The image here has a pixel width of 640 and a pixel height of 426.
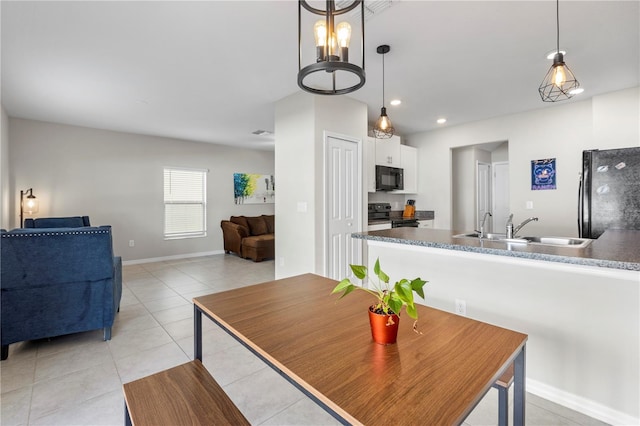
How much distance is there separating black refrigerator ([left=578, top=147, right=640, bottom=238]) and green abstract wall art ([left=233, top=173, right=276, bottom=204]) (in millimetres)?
5721

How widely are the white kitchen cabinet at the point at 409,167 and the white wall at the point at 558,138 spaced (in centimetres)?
76

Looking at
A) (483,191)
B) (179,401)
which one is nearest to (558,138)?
(483,191)

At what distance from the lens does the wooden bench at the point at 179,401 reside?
1.04 meters

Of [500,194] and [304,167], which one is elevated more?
[304,167]

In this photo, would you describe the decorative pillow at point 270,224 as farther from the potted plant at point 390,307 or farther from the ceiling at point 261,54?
the potted plant at point 390,307

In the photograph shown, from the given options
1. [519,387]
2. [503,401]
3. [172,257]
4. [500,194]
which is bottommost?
[172,257]

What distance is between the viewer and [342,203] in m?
3.99

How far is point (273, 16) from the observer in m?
2.28

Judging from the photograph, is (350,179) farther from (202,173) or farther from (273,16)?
(202,173)

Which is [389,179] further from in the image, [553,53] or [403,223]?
[553,53]

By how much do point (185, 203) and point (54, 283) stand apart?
4.30 meters

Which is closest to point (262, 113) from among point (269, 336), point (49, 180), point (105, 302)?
point (105, 302)

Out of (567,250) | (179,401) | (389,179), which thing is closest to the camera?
(179,401)

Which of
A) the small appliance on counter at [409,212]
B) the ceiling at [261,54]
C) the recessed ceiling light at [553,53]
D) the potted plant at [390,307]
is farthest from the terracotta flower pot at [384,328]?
the small appliance on counter at [409,212]
